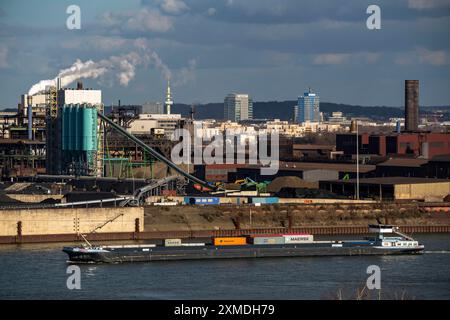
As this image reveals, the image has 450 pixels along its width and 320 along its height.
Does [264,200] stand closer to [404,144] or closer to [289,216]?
[289,216]

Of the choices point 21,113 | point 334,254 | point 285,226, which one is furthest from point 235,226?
point 21,113

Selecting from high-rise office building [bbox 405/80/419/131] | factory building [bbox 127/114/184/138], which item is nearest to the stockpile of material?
factory building [bbox 127/114/184/138]

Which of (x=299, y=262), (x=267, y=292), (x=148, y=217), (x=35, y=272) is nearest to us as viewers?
(x=267, y=292)

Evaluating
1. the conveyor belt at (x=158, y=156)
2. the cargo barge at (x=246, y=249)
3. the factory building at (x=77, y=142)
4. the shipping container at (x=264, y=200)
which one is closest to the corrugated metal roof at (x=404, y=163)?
the conveyor belt at (x=158, y=156)

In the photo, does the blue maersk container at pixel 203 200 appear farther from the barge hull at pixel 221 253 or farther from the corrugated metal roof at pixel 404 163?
the corrugated metal roof at pixel 404 163

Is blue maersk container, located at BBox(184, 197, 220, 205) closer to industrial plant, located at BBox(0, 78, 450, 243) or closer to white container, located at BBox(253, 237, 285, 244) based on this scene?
industrial plant, located at BBox(0, 78, 450, 243)
